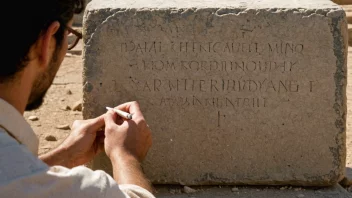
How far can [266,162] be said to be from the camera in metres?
3.91

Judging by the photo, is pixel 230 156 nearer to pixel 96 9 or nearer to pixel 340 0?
pixel 96 9

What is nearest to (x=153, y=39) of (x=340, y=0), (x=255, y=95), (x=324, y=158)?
(x=255, y=95)

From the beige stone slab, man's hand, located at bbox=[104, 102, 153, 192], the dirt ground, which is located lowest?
the dirt ground

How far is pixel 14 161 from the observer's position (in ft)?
5.05

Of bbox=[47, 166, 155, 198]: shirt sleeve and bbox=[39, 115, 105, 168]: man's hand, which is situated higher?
bbox=[47, 166, 155, 198]: shirt sleeve

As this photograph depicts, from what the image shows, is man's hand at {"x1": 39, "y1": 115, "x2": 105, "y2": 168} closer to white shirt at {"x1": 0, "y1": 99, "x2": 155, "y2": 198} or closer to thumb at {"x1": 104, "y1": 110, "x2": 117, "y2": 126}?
thumb at {"x1": 104, "y1": 110, "x2": 117, "y2": 126}

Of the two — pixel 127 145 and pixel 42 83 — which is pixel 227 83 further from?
pixel 42 83

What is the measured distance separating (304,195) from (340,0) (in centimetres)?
734

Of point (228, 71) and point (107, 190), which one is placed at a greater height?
point (107, 190)

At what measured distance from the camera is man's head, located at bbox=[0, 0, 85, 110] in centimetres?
161

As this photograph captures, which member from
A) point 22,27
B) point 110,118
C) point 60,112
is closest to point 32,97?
point 22,27

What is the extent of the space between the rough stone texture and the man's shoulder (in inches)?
87.3

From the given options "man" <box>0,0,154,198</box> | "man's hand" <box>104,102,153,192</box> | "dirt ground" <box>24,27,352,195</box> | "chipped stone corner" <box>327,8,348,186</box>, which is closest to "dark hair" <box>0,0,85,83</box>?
"man" <box>0,0,154,198</box>

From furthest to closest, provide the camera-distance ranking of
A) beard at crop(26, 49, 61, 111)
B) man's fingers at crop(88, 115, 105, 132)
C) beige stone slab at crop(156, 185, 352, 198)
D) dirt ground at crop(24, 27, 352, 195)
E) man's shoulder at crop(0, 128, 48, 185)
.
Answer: dirt ground at crop(24, 27, 352, 195)
beige stone slab at crop(156, 185, 352, 198)
man's fingers at crop(88, 115, 105, 132)
beard at crop(26, 49, 61, 111)
man's shoulder at crop(0, 128, 48, 185)
